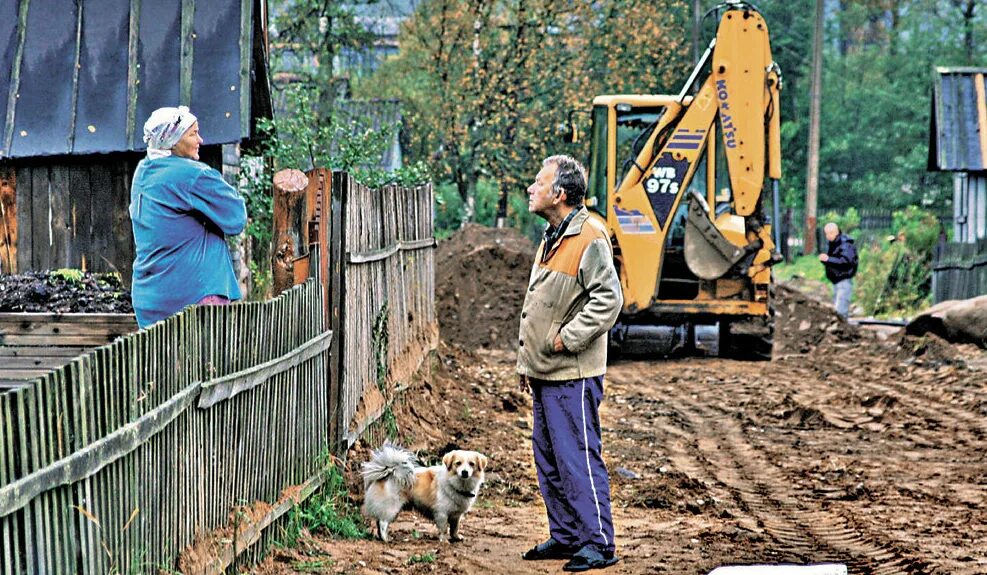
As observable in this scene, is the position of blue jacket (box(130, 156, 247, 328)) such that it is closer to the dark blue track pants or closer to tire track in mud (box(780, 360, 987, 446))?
the dark blue track pants

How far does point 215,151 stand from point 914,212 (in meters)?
32.2

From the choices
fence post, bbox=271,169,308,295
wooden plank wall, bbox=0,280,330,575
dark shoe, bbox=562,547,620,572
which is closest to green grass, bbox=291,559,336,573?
wooden plank wall, bbox=0,280,330,575

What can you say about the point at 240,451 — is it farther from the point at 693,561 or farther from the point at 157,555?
the point at 693,561

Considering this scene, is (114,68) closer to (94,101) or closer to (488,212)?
(94,101)

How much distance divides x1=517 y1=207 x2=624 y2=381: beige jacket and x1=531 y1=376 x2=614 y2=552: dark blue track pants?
0.09m

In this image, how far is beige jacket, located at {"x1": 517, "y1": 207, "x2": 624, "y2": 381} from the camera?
691cm

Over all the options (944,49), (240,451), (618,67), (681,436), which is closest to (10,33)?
(681,436)

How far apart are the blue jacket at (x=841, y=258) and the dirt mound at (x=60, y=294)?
51.4 ft

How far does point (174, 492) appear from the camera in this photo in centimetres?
557

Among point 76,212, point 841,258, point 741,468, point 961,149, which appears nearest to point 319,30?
point 841,258

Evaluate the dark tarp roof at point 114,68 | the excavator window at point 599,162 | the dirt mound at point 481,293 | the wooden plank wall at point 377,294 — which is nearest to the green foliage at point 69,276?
the dark tarp roof at point 114,68

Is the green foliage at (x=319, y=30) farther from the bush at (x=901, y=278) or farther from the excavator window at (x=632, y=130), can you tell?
the bush at (x=901, y=278)

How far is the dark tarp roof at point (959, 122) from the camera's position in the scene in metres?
31.8

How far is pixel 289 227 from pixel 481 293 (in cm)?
1429
